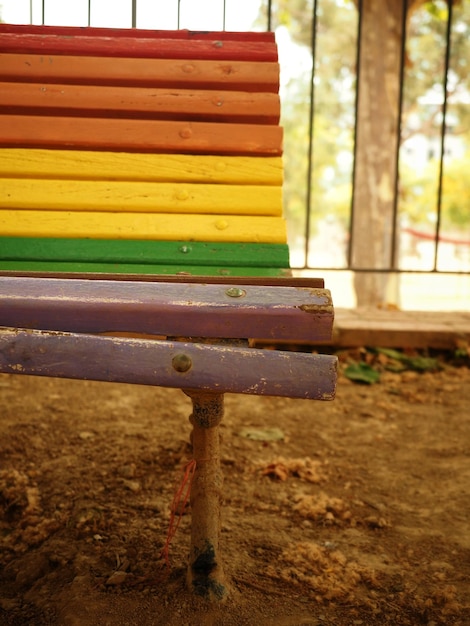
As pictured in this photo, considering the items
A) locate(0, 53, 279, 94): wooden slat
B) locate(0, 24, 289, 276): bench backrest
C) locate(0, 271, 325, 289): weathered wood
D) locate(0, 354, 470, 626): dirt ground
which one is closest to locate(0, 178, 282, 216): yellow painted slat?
locate(0, 24, 289, 276): bench backrest

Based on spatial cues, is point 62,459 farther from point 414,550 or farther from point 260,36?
point 260,36

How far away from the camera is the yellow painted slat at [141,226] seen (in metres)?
2.29

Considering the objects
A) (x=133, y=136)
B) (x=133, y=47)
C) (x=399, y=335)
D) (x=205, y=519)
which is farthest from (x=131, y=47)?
(x=399, y=335)

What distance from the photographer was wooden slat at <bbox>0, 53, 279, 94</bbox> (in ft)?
8.39

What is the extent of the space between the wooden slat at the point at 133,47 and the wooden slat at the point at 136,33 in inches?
2.8

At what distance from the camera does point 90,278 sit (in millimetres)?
1810

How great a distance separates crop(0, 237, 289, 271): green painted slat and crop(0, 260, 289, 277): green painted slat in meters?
0.02

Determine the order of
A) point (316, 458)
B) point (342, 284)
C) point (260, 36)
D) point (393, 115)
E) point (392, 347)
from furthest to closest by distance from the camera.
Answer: point (342, 284) < point (393, 115) < point (392, 347) < point (316, 458) < point (260, 36)

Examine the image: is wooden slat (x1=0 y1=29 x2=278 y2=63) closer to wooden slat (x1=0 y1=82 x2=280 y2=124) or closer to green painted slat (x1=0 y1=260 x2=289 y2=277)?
wooden slat (x1=0 y1=82 x2=280 y2=124)

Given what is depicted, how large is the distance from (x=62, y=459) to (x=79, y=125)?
1.38 m

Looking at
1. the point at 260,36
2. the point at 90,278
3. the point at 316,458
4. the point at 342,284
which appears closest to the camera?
the point at 90,278

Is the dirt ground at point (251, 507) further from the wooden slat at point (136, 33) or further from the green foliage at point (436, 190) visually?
the green foliage at point (436, 190)

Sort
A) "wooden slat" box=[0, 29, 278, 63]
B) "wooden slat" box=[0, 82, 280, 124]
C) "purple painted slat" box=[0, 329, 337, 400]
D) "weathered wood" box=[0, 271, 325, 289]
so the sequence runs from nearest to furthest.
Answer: "purple painted slat" box=[0, 329, 337, 400]
"weathered wood" box=[0, 271, 325, 289]
"wooden slat" box=[0, 82, 280, 124]
"wooden slat" box=[0, 29, 278, 63]

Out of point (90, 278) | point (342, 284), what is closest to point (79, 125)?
point (90, 278)
